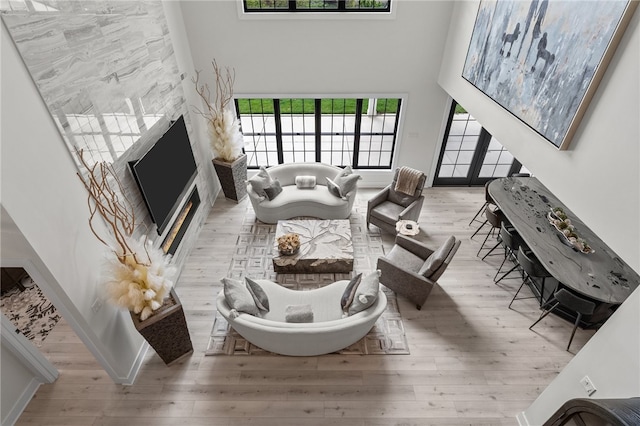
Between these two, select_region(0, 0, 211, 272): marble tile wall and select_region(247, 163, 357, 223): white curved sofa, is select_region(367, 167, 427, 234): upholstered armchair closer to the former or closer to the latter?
select_region(247, 163, 357, 223): white curved sofa

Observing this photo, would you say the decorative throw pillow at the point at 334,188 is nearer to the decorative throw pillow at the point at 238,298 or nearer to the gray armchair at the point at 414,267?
the gray armchair at the point at 414,267

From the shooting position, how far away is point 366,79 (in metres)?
6.13

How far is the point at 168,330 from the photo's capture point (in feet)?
12.2

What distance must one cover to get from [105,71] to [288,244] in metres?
3.11

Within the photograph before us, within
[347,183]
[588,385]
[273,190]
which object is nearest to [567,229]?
[588,385]

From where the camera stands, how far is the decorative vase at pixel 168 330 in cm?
356

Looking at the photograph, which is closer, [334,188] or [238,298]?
[238,298]

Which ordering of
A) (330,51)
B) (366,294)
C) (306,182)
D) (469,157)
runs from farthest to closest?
(469,157) → (306,182) → (330,51) → (366,294)

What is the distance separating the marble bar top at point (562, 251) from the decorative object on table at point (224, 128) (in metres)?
4.60

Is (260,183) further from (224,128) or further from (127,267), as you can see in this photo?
(127,267)

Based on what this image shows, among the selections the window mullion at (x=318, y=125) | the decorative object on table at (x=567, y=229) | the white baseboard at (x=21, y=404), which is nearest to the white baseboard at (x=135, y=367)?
the white baseboard at (x=21, y=404)

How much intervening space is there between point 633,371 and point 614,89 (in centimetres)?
210

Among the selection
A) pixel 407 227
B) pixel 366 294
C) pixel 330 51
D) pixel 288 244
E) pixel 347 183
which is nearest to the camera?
pixel 366 294

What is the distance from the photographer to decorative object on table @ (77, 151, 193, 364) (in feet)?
10.8
